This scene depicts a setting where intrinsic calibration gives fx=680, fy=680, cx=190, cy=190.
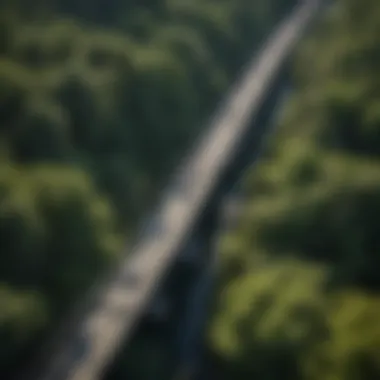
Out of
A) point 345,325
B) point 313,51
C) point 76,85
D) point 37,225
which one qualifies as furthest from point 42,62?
point 345,325

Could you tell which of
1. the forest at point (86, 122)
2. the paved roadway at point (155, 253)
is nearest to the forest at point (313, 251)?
the forest at point (86, 122)

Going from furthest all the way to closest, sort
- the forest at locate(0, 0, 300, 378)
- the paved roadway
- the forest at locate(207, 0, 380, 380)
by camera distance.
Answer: the paved roadway, the forest at locate(0, 0, 300, 378), the forest at locate(207, 0, 380, 380)

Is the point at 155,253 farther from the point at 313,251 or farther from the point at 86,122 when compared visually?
the point at 313,251

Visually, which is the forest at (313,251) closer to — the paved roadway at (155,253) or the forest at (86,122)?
the forest at (86,122)

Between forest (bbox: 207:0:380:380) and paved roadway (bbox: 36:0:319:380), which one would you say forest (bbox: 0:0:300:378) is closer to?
paved roadway (bbox: 36:0:319:380)

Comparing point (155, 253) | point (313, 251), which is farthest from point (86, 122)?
point (313, 251)

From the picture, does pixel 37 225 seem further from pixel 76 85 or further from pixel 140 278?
pixel 76 85

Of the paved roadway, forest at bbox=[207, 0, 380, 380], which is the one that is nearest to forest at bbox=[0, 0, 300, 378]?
the paved roadway
